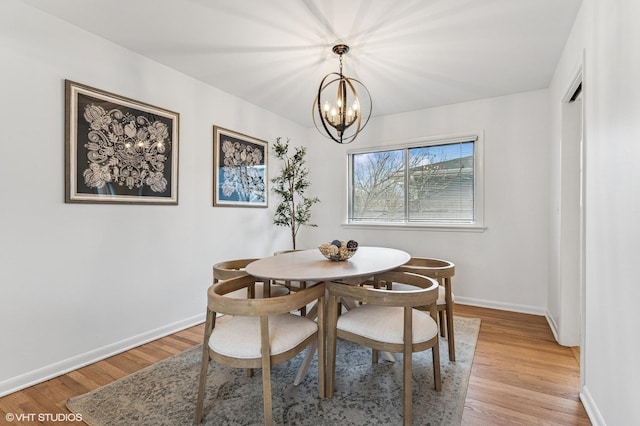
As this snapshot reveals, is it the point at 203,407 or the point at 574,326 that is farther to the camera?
the point at 574,326

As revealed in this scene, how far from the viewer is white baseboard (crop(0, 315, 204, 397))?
1.96m

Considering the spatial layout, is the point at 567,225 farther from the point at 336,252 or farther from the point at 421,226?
the point at 336,252

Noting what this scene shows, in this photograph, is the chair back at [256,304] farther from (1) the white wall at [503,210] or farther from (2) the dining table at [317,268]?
(1) the white wall at [503,210]

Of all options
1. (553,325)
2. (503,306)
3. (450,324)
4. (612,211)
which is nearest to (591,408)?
(450,324)

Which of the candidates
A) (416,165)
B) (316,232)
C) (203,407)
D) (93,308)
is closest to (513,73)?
(416,165)

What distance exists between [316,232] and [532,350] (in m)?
3.05

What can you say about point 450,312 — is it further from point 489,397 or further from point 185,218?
point 185,218

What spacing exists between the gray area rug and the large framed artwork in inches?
54.9

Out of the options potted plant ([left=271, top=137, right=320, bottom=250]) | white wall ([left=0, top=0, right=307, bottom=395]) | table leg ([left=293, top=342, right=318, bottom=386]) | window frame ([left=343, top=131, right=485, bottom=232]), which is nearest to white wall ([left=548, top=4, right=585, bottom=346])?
window frame ([left=343, top=131, right=485, bottom=232])

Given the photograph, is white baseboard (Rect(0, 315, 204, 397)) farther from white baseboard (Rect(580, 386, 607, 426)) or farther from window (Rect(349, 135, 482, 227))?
white baseboard (Rect(580, 386, 607, 426))

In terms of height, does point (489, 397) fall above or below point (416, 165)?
below

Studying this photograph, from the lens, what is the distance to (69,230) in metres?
2.24

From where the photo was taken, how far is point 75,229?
2.27 metres

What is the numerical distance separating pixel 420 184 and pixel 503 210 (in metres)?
1.02
